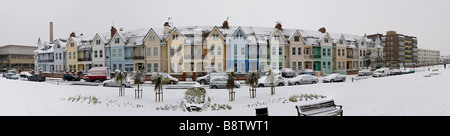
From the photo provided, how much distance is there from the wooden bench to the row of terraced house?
76.0 ft

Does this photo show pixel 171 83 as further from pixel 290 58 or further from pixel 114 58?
pixel 290 58

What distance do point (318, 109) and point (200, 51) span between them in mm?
25281

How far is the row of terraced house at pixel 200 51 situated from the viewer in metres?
32.0

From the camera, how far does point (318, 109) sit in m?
7.76

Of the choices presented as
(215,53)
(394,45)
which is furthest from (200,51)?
(394,45)

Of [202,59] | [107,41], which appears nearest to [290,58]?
[202,59]

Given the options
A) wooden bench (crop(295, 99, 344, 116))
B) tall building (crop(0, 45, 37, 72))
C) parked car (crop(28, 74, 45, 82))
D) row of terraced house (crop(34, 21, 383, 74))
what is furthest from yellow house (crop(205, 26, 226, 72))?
wooden bench (crop(295, 99, 344, 116))

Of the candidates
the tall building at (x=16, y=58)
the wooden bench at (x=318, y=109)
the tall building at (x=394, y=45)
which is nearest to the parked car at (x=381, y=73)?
the wooden bench at (x=318, y=109)

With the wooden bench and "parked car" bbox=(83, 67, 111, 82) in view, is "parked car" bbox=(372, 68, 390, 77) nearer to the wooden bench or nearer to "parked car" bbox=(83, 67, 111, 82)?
the wooden bench

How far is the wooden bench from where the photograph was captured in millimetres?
7316

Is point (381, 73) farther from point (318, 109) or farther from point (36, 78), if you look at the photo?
point (36, 78)

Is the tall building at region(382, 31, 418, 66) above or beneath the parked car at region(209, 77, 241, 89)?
above

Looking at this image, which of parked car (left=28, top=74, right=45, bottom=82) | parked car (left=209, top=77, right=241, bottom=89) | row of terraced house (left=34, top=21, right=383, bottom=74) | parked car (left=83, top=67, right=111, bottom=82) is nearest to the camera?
parked car (left=209, top=77, right=241, bottom=89)

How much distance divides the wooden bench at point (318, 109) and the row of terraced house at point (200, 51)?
23176mm
